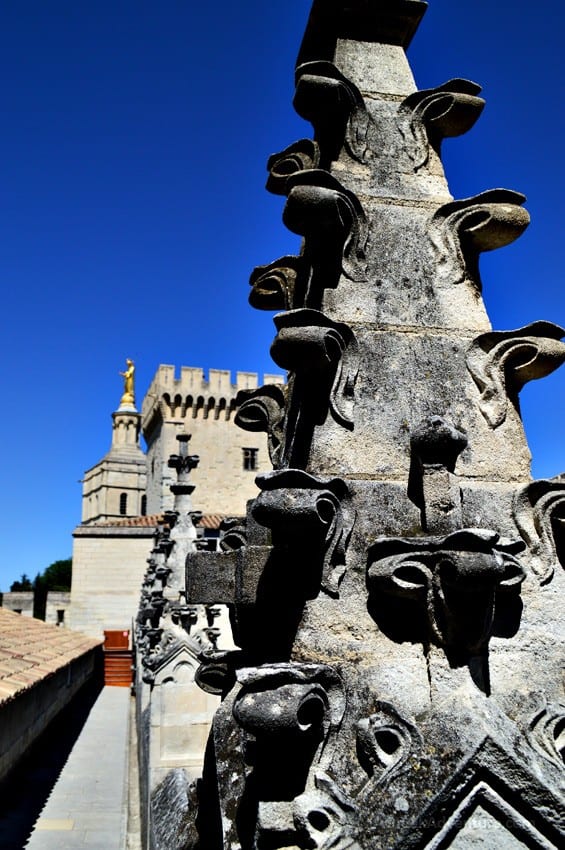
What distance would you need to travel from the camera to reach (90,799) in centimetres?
995

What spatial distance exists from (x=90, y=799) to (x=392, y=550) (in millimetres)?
10041

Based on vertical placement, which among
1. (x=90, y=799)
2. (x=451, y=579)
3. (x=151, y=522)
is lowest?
(x=90, y=799)

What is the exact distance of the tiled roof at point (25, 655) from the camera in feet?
29.2

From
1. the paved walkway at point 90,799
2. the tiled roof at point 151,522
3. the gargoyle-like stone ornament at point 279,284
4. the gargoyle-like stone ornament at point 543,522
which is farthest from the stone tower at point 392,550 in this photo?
the tiled roof at point 151,522

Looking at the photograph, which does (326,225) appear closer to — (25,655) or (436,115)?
(436,115)

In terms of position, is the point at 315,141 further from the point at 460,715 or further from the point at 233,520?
the point at 460,715

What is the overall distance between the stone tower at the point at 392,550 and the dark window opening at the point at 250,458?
37.9 meters

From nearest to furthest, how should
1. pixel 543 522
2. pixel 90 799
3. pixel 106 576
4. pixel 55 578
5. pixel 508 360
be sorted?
pixel 543 522, pixel 508 360, pixel 90 799, pixel 106 576, pixel 55 578

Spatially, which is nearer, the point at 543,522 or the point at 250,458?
the point at 543,522

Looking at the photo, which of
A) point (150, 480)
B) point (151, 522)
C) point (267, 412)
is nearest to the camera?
point (267, 412)

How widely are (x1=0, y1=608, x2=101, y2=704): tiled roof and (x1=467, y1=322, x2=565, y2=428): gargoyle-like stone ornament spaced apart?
7119mm

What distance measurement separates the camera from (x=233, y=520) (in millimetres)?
2709

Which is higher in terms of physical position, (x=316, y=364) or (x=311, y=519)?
(x=316, y=364)

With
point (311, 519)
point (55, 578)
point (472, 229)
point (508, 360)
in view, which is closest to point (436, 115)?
point (472, 229)
